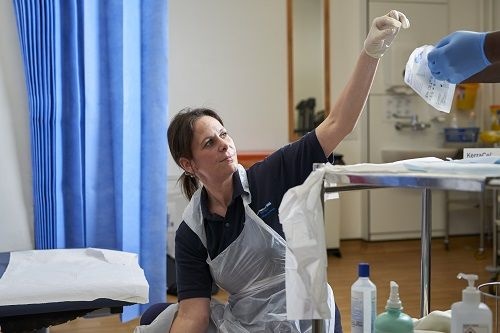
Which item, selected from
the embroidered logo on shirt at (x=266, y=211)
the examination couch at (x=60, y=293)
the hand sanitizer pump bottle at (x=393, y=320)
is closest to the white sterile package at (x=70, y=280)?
the examination couch at (x=60, y=293)

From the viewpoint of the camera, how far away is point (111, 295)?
1729 millimetres

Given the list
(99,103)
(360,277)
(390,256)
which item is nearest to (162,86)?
(99,103)

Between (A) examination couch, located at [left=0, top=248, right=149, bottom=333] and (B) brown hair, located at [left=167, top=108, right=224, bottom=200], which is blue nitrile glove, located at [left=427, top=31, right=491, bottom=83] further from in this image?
(A) examination couch, located at [left=0, top=248, right=149, bottom=333]

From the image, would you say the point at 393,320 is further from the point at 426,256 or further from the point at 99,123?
the point at 99,123

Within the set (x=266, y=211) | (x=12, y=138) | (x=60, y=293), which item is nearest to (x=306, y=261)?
(x=266, y=211)

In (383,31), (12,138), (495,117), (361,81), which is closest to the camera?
(383,31)

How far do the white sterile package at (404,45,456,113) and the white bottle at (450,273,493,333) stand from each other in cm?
40

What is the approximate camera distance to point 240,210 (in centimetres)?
140

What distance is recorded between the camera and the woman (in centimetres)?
136

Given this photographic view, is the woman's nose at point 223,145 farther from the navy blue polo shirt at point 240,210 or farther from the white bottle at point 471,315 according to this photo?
the white bottle at point 471,315

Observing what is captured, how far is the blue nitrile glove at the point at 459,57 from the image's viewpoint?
3.60 feet

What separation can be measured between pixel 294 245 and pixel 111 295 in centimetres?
97

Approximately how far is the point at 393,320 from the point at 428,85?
50 centimetres

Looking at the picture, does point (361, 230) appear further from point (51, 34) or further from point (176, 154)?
point (176, 154)
